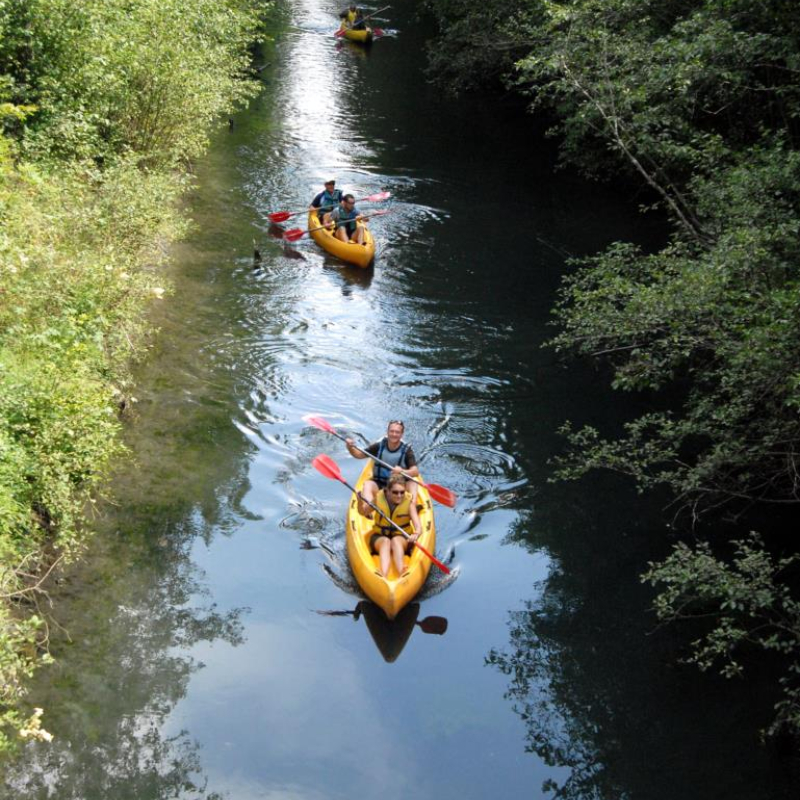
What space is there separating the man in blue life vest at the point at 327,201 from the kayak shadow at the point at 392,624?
28.1 feet

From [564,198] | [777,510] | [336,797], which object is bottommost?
[336,797]

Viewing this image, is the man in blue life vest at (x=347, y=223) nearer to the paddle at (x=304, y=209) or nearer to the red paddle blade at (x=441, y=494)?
the paddle at (x=304, y=209)

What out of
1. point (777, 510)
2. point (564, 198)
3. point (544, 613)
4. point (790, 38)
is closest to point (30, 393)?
point (544, 613)

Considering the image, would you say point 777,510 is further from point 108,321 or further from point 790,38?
point 108,321

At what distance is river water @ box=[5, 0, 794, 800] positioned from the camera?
6.66 meters

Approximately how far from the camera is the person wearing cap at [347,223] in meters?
14.8

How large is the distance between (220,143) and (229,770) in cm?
1480

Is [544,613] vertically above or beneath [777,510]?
beneath

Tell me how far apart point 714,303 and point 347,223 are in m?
8.03

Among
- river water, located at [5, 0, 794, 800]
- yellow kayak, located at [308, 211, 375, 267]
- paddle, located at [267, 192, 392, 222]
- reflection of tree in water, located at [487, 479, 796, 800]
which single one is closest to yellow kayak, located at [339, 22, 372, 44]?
paddle, located at [267, 192, 392, 222]

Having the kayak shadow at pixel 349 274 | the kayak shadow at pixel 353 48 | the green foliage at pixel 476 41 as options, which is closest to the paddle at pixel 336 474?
the kayak shadow at pixel 349 274

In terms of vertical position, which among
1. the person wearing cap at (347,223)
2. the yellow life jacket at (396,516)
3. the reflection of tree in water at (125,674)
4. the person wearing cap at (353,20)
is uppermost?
the person wearing cap at (353,20)

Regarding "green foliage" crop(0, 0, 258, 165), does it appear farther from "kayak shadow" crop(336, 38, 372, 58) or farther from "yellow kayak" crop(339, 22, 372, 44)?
"yellow kayak" crop(339, 22, 372, 44)

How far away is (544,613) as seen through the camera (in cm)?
822
